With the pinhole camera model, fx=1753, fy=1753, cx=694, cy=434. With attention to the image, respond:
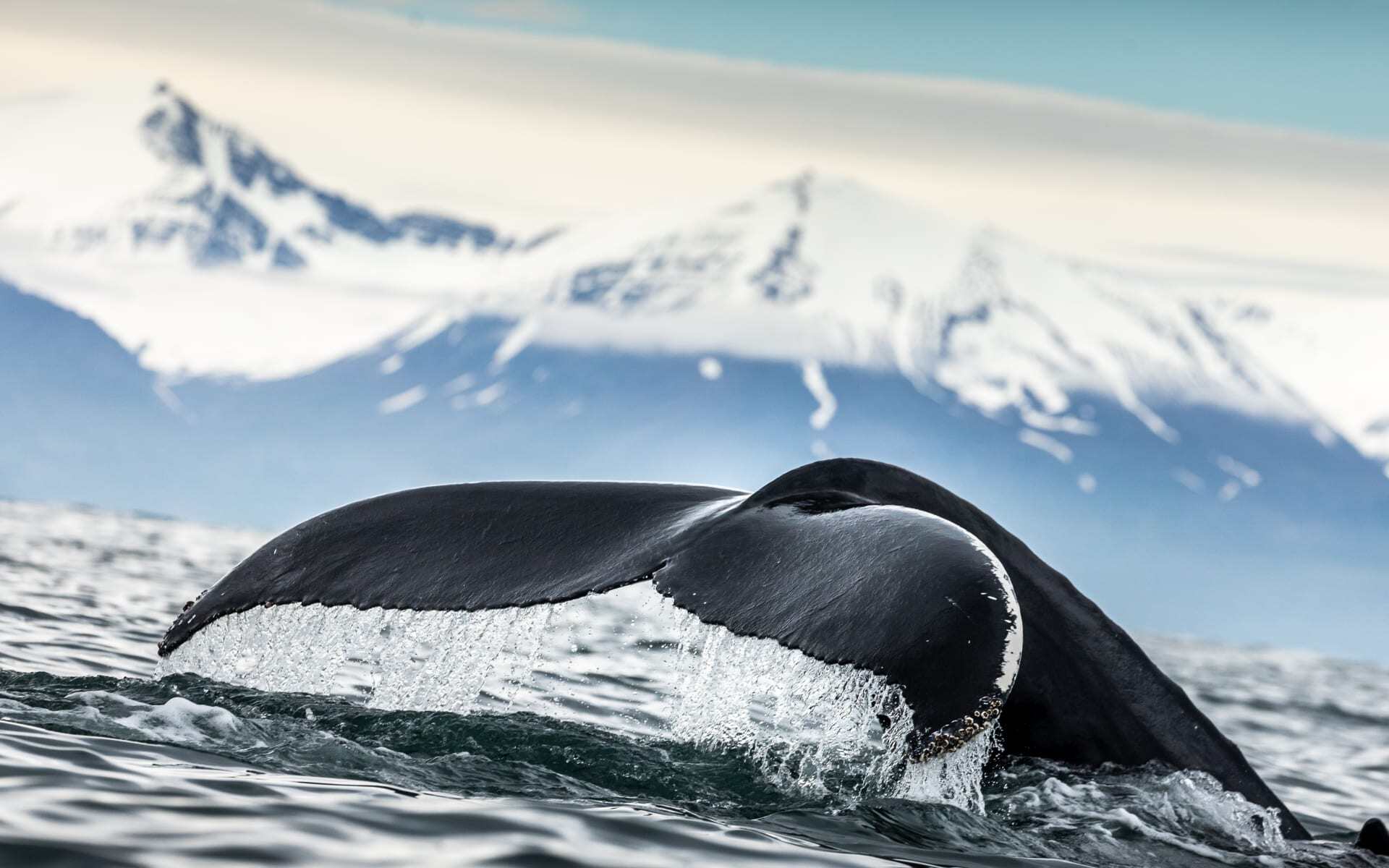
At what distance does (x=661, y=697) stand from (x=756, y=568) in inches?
207

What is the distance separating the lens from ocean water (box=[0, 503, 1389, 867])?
4.73 m

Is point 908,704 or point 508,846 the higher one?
point 908,704

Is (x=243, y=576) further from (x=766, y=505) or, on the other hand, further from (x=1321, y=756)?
(x=1321, y=756)

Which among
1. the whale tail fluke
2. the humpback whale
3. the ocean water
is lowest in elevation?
the ocean water

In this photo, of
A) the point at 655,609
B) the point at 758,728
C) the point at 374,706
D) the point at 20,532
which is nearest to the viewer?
the point at 655,609

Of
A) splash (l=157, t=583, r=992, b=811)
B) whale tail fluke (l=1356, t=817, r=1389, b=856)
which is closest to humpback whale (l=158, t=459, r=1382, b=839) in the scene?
splash (l=157, t=583, r=992, b=811)

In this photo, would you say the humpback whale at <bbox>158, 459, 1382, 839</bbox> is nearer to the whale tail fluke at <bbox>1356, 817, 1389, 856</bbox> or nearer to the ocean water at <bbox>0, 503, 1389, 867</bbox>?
the ocean water at <bbox>0, 503, 1389, 867</bbox>

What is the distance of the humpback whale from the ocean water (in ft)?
0.30

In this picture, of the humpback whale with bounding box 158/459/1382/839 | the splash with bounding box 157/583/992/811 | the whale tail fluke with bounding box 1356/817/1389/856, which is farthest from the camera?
the whale tail fluke with bounding box 1356/817/1389/856

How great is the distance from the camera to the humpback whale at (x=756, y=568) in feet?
15.2

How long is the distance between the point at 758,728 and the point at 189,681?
10.5 feet

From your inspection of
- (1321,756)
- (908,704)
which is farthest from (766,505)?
(1321,756)

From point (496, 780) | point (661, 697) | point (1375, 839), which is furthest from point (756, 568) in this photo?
point (661, 697)

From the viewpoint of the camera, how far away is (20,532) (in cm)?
2214
